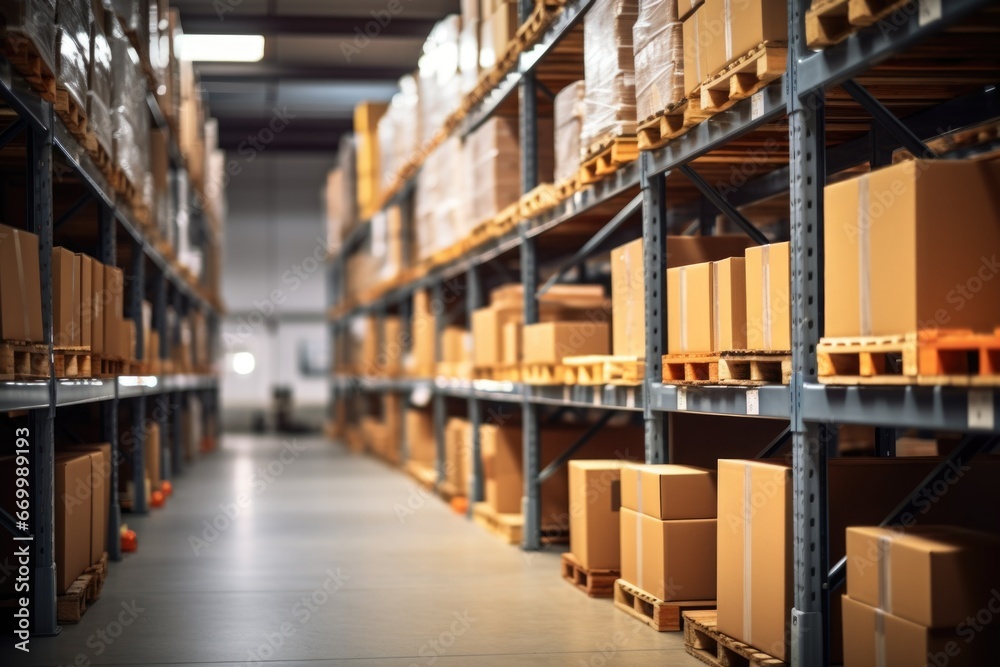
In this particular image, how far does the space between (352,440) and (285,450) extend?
132 centimetres

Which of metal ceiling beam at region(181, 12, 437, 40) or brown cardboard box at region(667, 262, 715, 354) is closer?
brown cardboard box at region(667, 262, 715, 354)

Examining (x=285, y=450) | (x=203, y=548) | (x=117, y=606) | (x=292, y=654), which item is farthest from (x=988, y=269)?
(x=285, y=450)

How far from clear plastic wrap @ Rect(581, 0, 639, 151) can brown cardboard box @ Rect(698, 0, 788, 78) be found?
1.15m

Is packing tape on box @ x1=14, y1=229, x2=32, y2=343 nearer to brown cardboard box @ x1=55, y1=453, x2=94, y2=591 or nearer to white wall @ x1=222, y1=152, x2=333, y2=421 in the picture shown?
brown cardboard box @ x1=55, y1=453, x2=94, y2=591

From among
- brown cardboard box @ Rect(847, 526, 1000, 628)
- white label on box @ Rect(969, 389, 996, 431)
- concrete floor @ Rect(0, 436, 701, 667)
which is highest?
white label on box @ Rect(969, 389, 996, 431)

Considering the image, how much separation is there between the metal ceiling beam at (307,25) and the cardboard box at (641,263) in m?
9.84

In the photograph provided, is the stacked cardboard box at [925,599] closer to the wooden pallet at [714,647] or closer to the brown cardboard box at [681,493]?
the wooden pallet at [714,647]

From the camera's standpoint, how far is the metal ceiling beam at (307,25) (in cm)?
1530

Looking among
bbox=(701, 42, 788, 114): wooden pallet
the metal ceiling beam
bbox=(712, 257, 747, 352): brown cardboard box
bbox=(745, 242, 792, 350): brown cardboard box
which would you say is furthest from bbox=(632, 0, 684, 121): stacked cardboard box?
the metal ceiling beam

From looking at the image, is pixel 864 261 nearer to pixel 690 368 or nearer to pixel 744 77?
pixel 744 77

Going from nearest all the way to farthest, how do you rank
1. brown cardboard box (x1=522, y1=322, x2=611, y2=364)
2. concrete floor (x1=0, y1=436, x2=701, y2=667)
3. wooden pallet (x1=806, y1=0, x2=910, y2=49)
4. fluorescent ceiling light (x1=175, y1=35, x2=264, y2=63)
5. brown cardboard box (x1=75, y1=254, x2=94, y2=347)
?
wooden pallet (x1=806, y1=0, x2=910, y2=49)
concrete floor (x1=0, y1=436, x2=701, y2=667)
brown cardboard box (x1=75, y1=254, x2=94, y2=347)
brown cardboard box (x1=522, y1=322, x2=611, y2=364)
fluorescent ceiling light (x1=175, y1=35, x2=264, y2=63)

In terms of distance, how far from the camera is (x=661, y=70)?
5.74 metres

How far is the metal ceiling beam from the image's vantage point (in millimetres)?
15305

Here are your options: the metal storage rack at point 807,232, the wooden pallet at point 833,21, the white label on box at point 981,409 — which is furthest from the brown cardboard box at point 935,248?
the wooden pallet at point 833,21
